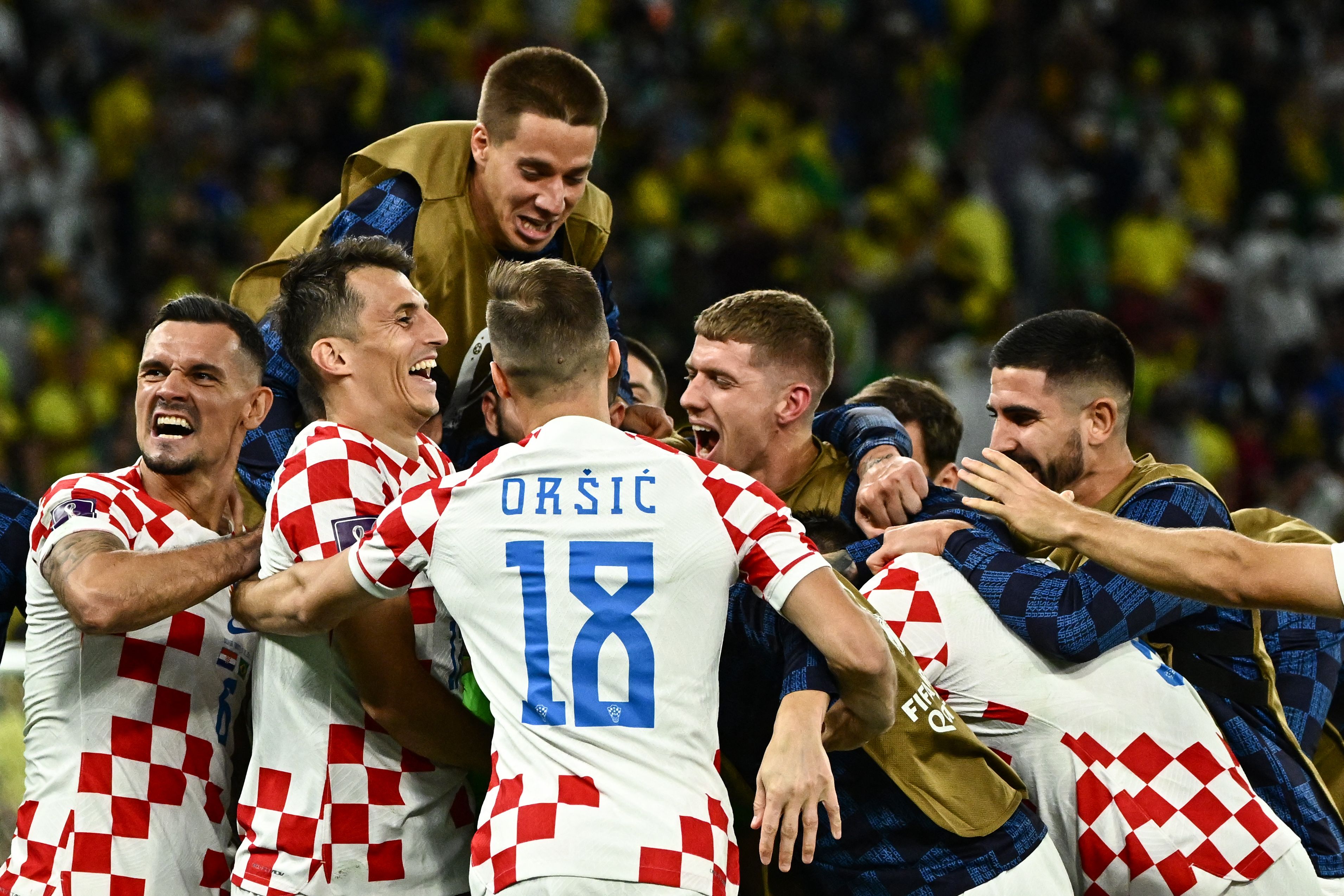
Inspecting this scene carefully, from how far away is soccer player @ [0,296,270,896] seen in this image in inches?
123

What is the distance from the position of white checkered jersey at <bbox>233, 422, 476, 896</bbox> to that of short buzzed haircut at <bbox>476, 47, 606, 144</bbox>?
1555mm

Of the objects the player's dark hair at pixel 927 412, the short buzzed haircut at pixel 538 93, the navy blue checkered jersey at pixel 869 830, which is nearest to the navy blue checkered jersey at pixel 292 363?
the short buzzed haircut at pixel 538 93

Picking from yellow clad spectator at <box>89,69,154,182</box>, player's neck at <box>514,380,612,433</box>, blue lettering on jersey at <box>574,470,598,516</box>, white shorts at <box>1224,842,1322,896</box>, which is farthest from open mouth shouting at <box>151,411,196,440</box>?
yellow clad spectator at <box>89,69,154,182</box>

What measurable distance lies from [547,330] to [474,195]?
1757mm

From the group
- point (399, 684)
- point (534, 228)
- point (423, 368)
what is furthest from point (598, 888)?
point (534, 228)

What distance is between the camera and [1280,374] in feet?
36.4

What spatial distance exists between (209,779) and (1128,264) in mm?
9466

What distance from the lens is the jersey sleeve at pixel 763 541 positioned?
269 centimetres

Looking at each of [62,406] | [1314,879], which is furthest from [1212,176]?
[1314,879]

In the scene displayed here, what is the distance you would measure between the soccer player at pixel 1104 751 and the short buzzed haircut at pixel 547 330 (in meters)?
0.88

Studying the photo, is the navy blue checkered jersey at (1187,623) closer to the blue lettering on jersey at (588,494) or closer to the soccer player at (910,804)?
the soccer player at (910,804)

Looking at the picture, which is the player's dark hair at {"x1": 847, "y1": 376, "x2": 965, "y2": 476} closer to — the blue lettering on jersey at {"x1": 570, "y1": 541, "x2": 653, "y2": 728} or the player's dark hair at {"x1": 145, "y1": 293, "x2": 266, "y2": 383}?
the player's dark hair at {"x1": 145, "y1": 293, "x2": 266, "y2": 383}

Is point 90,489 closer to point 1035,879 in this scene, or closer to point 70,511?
point 70,511

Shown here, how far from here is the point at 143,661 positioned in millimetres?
3273
